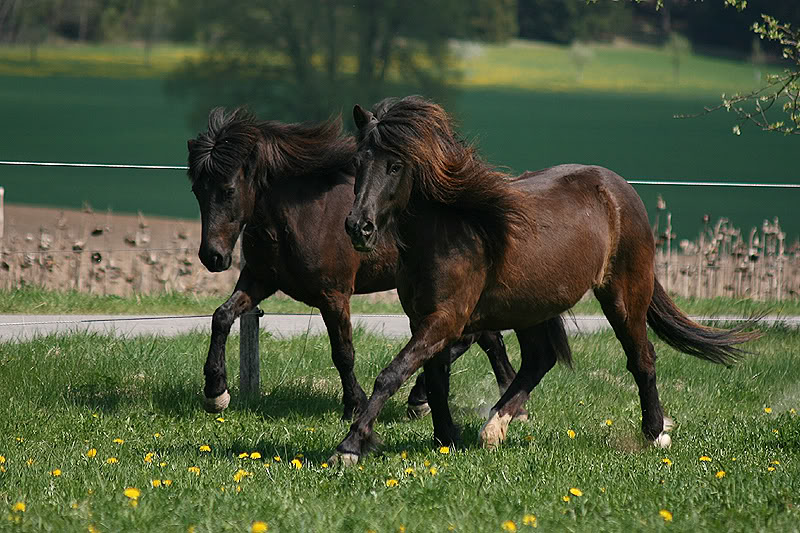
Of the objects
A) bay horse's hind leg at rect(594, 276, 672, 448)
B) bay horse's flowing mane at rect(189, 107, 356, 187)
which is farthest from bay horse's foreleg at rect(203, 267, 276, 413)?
bay horse's hind leg at rect(594, 276, 672, 448)

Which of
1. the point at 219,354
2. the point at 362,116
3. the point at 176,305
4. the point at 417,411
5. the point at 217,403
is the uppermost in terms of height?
the point at 362,116

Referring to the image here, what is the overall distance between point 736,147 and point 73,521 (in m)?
30.0

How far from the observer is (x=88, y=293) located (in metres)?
12.1

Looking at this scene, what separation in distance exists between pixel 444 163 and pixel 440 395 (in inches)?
52.4

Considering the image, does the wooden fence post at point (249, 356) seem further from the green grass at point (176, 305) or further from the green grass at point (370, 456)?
the green grass at point (176, 305)

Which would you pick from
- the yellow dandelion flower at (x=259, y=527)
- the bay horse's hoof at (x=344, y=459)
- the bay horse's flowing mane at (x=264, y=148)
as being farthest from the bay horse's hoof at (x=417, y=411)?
the yellow dandelion flower at (x=259, y=527)

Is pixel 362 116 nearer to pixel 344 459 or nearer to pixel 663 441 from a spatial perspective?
pixel 344 459

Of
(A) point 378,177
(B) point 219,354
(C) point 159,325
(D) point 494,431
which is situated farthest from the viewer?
(C) point 159,325

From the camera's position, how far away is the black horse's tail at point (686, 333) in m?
6.85

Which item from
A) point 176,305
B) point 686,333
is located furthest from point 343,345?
point 176,305

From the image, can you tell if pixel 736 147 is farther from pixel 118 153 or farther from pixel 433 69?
pixel 118 153

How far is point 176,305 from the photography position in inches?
454

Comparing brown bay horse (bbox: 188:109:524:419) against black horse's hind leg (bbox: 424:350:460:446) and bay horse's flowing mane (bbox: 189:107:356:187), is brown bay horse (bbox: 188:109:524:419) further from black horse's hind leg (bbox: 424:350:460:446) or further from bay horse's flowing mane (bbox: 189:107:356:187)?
black horse's hind leg (bbox: 424:350:460:446)

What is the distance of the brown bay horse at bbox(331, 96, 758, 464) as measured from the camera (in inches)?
206
